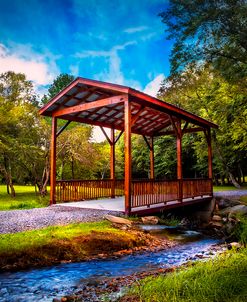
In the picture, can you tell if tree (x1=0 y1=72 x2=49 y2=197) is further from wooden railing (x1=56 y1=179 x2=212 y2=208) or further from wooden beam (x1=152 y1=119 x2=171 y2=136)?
wooden beam (x1=152 y1=119 x2=171 y2=136)

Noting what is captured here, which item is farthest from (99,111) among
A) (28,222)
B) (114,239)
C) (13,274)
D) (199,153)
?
(199,153)

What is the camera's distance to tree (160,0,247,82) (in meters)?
11.4

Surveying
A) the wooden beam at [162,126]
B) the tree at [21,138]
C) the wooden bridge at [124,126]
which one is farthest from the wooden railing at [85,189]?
the tree at [21,138]

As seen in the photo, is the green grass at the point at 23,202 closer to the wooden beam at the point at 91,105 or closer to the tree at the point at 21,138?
the tree at the point at 21,138

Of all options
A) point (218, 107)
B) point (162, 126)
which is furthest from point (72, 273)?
point (218, 107)

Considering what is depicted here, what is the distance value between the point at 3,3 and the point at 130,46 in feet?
40.2

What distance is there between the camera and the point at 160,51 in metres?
21.9

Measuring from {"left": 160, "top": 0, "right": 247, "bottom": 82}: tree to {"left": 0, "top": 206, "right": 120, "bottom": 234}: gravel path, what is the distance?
8357mm

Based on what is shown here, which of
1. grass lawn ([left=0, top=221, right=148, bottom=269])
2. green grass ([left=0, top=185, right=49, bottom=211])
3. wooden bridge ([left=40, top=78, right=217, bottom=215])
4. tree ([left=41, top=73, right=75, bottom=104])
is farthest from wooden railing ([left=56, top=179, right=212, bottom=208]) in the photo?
tree ([left=41, top=73, right=75, bottom=104])

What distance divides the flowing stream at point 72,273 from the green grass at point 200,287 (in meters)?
1.21

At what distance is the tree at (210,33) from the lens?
11.4 metres

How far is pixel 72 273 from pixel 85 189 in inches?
314

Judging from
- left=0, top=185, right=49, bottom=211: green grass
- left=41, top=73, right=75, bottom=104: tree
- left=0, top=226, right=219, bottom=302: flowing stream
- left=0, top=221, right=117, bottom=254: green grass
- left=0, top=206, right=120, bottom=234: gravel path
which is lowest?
left=0, top=226, right=219, bottom=302: flowing stream

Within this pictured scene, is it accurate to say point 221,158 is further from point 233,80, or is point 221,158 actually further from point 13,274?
point 13,274
